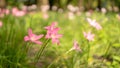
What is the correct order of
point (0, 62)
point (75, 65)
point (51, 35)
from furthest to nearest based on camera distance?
1. point (75, 65)
2. point (0, 62)
3. point (51, 35)

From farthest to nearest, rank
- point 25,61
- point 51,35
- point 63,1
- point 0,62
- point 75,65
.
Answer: point 63,1 < point 75,65 < point 25,61 < point 0,62 < point 51,35

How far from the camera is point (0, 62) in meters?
2.24

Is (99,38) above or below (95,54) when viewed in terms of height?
below

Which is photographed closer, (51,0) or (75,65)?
(75,65)

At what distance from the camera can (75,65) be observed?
272 centimetres

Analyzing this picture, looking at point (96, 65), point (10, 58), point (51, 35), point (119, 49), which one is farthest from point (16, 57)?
point (119, 49)

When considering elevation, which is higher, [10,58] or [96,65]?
[10,58]

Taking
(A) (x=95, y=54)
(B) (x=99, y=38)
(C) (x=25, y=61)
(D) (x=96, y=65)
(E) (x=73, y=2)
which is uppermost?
(C) (x=25, y=61)

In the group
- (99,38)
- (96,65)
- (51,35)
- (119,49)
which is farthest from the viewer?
(99,38)

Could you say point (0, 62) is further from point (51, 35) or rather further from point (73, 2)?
point (73, 2)

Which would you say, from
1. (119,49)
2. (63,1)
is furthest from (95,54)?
(63,1)

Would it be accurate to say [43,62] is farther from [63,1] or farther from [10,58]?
[63,1]

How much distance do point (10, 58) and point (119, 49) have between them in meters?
1.81

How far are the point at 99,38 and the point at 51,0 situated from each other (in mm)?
23837
